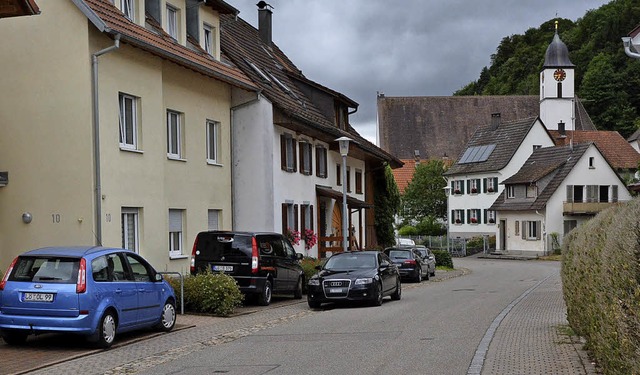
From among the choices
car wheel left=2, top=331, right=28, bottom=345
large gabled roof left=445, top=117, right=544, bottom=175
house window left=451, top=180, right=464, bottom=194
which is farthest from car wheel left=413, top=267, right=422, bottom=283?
house window left=451, top=180, right=464, bottom=194

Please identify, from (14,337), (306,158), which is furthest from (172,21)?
(14,337)

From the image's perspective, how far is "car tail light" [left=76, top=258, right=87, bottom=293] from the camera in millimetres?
12594

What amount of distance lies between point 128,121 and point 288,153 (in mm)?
11202

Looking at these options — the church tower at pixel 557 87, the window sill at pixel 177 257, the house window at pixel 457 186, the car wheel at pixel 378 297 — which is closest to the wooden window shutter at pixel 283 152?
the window sill at pixel 177 257

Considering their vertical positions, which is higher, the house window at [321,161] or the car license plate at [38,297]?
the house window at [321,161]

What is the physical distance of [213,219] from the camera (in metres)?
26.3

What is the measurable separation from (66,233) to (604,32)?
329ft

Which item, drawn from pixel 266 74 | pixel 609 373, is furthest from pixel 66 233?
pixel 266 74

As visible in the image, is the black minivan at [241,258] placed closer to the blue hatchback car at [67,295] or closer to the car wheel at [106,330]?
the blue hatchback car at [67,295]

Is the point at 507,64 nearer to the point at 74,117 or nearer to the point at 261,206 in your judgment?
the point at 261,206

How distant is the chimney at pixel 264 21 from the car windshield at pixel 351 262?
19927mm

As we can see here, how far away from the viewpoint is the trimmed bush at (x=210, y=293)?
18.3 m

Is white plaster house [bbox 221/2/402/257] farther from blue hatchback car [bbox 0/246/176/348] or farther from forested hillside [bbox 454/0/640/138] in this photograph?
forested hillside [bbox 454/0/640/138]

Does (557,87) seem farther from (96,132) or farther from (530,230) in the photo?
(96,132)
